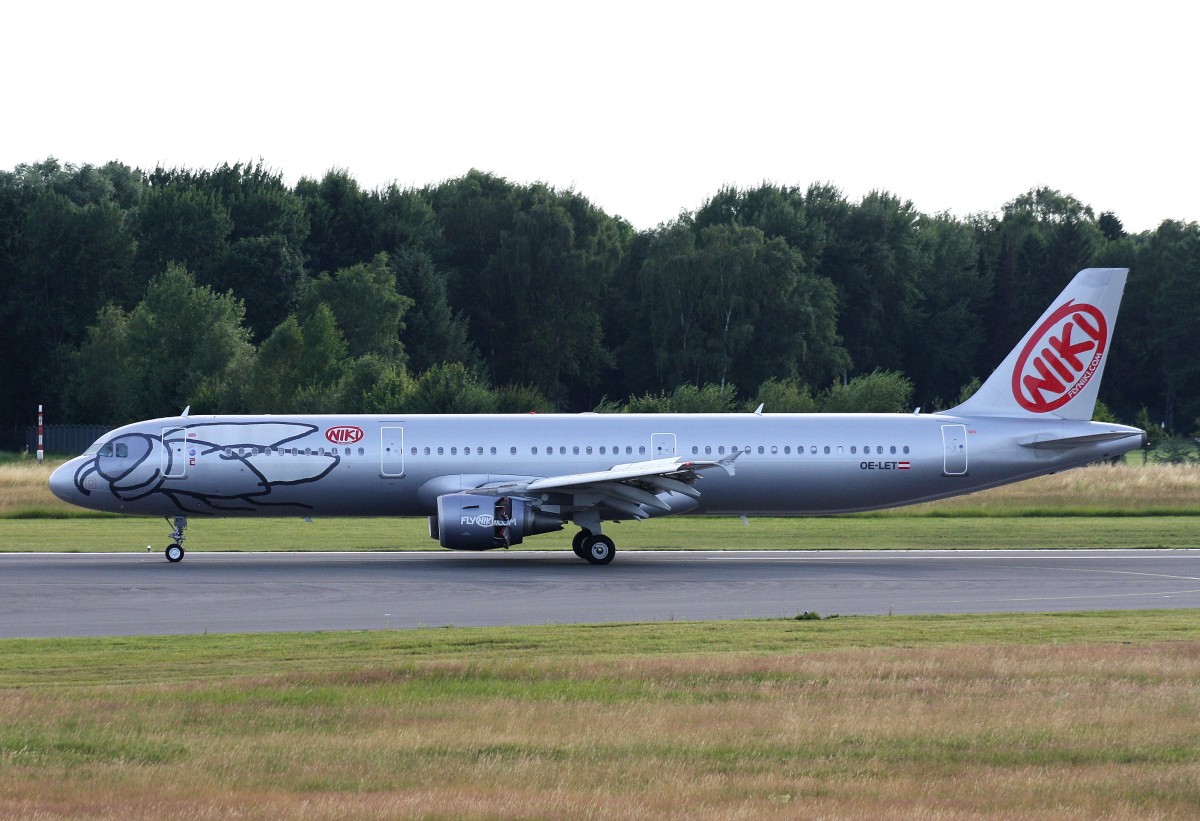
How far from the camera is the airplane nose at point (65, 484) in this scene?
3344 cm

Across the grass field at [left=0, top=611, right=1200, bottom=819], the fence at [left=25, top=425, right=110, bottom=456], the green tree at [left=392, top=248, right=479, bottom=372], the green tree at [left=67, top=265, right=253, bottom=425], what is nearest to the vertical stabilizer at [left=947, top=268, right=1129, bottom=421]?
the grass field at [left=0, top=611, right=1200, bottom=819]

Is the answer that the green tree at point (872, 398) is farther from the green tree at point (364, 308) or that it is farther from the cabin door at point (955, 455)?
the green tree at point (364, 308)

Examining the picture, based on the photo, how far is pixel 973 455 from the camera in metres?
33.7

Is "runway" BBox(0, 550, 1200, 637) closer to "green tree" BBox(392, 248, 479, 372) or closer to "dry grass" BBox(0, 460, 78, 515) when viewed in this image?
"dry grass" BBox(0, 460, 78, 515)

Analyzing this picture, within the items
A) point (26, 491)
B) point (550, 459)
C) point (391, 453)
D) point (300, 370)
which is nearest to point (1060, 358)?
point (550, 459)

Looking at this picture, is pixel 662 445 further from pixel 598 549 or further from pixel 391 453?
pixel 391 453

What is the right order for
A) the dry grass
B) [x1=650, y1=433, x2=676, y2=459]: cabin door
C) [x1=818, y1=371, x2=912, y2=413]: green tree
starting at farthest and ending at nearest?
1. [x1=818, y1=371, x2=912, y2=413]: green tree
2. the dry grass
3. [x1=650, y1=433, x2=676, y2=459]: cabin door

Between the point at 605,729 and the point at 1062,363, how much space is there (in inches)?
981

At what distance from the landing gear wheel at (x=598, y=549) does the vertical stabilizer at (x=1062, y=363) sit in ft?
31.4

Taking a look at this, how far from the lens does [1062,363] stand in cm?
3469

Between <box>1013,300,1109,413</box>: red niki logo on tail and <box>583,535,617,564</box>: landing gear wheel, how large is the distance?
35.0 ft

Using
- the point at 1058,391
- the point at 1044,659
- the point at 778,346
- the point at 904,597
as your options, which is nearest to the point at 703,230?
the point at 778,346

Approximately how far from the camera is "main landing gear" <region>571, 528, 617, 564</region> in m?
Answer: 31.7

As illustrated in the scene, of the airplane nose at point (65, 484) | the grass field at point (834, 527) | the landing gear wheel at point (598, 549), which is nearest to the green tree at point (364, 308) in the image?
the grass field at point (834, 527)
